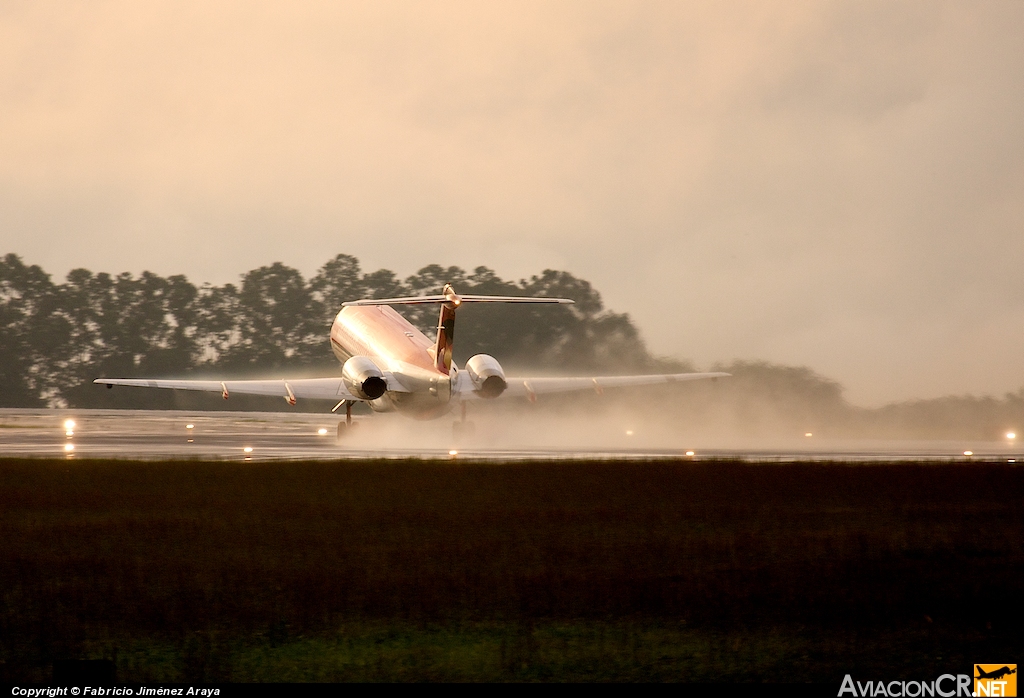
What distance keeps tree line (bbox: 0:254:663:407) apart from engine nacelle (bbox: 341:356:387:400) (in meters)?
55.6

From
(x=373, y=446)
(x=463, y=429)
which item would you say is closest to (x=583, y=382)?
(x=463, y=429)

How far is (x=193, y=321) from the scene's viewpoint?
384 ft

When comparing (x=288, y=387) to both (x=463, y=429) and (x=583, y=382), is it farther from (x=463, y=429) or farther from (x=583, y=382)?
(x=583, y=382)

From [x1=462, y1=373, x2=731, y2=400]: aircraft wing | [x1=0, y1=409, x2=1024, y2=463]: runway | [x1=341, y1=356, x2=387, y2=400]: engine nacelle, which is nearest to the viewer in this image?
[x1=0, y1=409, x2=1024, y2=463]: runway

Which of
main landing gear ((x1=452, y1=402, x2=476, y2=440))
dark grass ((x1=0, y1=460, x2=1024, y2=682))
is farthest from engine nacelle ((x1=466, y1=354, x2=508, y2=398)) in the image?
dark grass ((x1=0, y1=460, x2=1024, y2=682))

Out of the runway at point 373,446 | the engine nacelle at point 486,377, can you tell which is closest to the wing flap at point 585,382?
the runway at point 373,446

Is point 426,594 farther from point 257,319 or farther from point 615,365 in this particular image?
Answer: point 257,319

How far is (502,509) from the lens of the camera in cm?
2211

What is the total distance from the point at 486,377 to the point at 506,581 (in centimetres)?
3178

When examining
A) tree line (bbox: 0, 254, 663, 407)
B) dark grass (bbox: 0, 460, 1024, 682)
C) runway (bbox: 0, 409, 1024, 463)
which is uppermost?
tree line (bbox: 0, 254, 663, 407)

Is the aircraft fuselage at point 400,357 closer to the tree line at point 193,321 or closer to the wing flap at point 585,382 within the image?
the wing flap at point 585,382

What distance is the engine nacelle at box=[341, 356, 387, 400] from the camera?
1882 inches

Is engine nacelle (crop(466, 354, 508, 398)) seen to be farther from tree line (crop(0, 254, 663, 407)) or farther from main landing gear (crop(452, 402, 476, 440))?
tree line (crop(0, 254, 663, 407))

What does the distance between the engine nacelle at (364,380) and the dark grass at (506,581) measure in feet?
71.5
